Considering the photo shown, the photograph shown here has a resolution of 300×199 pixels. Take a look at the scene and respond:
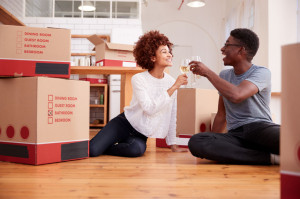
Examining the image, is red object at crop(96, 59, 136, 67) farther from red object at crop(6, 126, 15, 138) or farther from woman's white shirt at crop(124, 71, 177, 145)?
red object at crop(6, 126, 15, 138)

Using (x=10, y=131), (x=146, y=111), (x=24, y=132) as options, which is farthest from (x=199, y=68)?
(x=10, y=131)

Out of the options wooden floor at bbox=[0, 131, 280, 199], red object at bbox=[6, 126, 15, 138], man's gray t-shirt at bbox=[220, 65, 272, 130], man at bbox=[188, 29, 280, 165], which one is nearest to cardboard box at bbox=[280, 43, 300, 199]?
wooden floor at bbox=[0, 131, 280, 199]

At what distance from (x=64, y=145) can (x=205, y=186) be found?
38.7 inches

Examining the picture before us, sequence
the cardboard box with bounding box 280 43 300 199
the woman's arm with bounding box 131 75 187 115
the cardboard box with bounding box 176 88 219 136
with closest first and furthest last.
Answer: the cardboard box with bounding box 280 43 300 199 → the woman's arm with bounding box 131 75 187 115 → the cardboard box with bounding box 176 88 219 136

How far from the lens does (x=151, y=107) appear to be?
2.20 meters

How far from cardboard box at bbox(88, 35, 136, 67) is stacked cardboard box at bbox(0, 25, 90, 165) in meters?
1.21

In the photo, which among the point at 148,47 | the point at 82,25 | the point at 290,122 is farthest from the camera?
the point at 82,25

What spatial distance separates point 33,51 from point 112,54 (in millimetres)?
1364

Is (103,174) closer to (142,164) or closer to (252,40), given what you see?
(142,164)

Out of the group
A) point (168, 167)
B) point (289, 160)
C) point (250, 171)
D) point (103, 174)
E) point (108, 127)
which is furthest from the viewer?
point (108, 127)

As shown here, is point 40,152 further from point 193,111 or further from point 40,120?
point 193,111

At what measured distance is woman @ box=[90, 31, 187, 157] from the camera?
221 cm

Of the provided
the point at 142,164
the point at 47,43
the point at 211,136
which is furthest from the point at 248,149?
the point at 47,43

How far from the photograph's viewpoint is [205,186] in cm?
134
